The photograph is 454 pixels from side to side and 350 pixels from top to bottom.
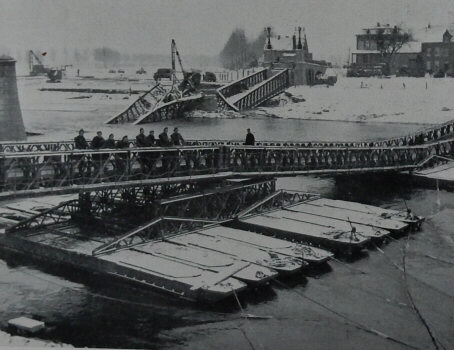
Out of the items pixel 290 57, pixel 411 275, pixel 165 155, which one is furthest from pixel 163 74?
pixel 411 275

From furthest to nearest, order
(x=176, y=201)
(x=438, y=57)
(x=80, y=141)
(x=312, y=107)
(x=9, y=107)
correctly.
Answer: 1. (x=438, y=57)
2. (x=312, y=107)
3. (x=9, y=107)
4. (x=176, y=201)
5. (x=80, y=141)

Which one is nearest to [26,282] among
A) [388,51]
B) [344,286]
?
[344,286]

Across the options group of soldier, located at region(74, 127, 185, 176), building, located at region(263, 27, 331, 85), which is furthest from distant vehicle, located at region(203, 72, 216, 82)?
group of soldier, located at region(74, 127, 185, 176)

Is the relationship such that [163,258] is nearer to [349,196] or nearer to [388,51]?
[349,196]

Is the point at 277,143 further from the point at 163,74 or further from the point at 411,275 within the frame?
the point at 163,74

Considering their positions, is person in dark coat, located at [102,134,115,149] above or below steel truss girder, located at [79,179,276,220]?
above

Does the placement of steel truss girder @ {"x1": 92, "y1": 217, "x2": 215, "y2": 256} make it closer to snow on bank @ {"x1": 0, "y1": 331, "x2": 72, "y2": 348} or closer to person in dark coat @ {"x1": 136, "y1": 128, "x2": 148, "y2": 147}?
person in dark coat @ {"x1": 136, "y1": 128, "x2": 148, "y2": 147}
